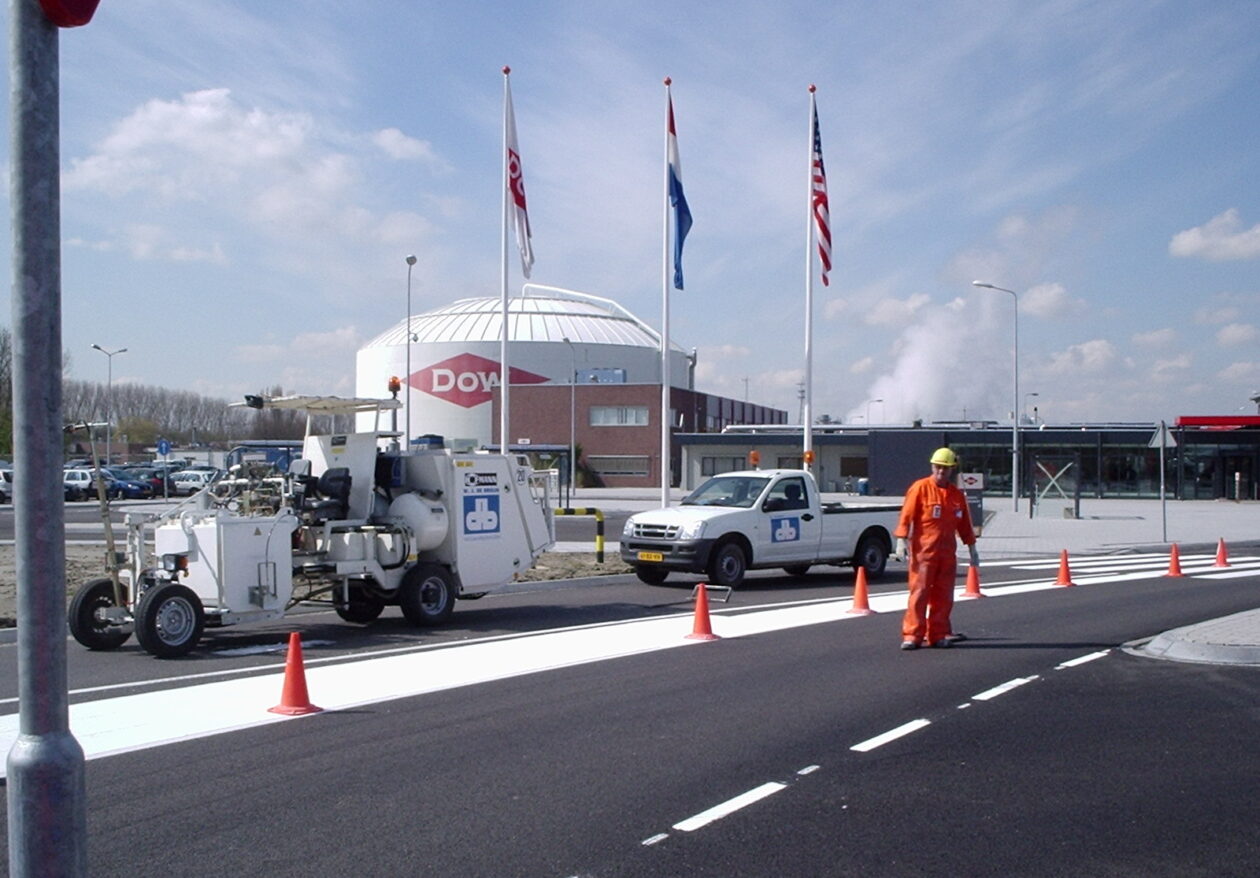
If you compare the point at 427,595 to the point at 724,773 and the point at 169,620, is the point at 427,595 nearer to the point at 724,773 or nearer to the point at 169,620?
the point at 169,620

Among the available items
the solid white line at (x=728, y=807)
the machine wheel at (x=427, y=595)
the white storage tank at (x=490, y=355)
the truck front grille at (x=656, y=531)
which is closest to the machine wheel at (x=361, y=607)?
the machine wheel at (x=427, y=595)

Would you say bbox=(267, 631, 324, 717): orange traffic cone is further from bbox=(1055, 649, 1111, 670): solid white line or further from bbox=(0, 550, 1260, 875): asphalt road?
bbox=(1055, 649, 1111, 670): solid white line

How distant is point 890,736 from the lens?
7371 mm

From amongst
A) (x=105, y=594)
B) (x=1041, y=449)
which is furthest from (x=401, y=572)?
(x=1041, y=449)

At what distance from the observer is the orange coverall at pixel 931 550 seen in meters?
10.8

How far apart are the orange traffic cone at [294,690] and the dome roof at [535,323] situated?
82259 millimetres

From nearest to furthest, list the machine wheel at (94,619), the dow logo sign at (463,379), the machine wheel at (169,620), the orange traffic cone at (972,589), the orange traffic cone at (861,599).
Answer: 1. the machine wheel at (169,620)
2. the machine wheel at (94,619)
3. the orange traffic cone at (861,599)
4. the orange traffic cone at (972,589)
5. the dow logo sign at (463,379)

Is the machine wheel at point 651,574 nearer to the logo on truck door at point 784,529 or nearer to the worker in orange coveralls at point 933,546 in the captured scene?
the logo on truck door at point 784,529

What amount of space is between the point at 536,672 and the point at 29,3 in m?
7.91

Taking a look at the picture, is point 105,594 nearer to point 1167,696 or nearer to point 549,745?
point 549,745

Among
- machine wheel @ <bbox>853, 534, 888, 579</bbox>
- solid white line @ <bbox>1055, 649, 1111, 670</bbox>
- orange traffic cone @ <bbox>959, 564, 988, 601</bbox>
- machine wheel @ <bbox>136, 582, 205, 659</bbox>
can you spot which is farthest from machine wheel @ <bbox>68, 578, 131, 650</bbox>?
machine wheel @ <bbox>853, 534, 888, 579</bbox>

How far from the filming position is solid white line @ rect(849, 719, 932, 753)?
279 inches

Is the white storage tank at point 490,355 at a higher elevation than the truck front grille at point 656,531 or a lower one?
higher

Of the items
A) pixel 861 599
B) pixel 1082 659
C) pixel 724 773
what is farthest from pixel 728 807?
pixel 861 599
